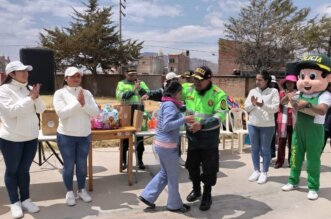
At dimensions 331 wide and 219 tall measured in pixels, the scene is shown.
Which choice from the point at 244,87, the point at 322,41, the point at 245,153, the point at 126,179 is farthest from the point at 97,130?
the point at 322,41

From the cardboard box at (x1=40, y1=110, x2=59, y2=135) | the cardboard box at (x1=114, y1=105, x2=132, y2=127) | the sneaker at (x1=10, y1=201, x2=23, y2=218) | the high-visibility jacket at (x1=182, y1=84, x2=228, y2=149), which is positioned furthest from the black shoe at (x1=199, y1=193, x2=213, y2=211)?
the cardboard box at (x1=40, y1=110, x2=59, y2=135)

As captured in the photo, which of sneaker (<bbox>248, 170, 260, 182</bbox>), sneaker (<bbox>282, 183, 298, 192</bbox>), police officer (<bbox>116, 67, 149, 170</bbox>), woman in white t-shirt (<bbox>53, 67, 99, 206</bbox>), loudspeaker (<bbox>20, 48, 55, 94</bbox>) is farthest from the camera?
loudspeaker (<bbox>20, 48, 55, 94</bbox>)

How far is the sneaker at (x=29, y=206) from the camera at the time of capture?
403cm

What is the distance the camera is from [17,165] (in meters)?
3.89

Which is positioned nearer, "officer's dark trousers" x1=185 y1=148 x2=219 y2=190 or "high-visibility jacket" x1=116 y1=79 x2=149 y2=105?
"officer's dark trousers" x1=185 y1=148 x2=219 y2=190

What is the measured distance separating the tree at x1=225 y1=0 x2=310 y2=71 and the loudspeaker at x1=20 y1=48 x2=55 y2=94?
52.9 feet

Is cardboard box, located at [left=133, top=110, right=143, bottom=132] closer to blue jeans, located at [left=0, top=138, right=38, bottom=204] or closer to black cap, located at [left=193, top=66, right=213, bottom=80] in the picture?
black cap, located at [left=193, top=66, right=213, bottom=80]

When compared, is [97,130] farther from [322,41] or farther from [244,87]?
[322,41]

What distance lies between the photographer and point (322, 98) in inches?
172

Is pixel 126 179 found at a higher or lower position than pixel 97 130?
lower

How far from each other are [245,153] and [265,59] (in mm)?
17938

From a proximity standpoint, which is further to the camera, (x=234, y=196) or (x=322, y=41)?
(x=322, y=41)

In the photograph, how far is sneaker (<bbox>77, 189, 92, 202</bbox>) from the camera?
4391 mm

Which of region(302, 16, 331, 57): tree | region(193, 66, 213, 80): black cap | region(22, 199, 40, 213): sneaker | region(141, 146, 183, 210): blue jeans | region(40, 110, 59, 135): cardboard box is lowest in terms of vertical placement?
region(22, 199, 40, 213): sneaker
